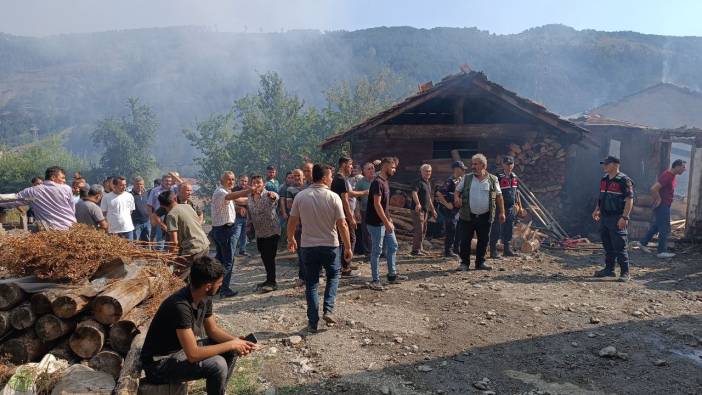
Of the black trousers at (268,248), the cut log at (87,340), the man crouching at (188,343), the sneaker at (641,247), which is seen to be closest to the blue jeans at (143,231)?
the black trousers at (268,248)

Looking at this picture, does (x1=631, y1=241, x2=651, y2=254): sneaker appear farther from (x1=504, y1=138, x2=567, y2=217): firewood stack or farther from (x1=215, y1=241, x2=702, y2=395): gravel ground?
(x1=504, y1=138, x2=567, y2=217): firewood stack

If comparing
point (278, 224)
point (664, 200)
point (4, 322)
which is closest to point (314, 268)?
point (278, 224)

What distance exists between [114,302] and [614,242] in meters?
7.10

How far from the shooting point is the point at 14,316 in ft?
12.4

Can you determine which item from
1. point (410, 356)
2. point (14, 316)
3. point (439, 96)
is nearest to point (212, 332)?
point (14, 316)

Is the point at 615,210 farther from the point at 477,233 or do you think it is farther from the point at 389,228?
the point at 389,228

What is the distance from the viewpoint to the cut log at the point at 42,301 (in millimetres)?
3773

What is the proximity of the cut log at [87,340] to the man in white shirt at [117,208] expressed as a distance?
163 inches

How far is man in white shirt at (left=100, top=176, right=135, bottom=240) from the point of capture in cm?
770

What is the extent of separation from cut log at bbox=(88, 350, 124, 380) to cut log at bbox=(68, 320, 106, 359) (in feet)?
0.24

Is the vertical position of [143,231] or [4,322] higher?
[4,322]

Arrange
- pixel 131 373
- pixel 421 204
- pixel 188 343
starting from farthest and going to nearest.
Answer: pixel 421 204, pixel 131 373, pixel 188 343

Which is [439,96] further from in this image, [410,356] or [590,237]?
[410,356]

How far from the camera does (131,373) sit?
3387 mm
